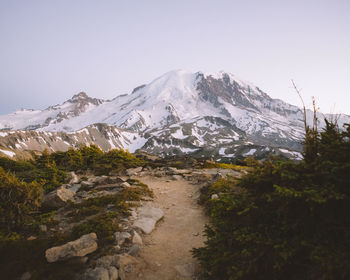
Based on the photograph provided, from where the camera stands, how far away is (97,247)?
6555 millimetres

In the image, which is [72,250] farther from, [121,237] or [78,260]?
[121,237]

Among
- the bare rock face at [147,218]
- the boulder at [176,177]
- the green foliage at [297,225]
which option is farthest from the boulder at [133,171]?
the green foliage at [297,225]

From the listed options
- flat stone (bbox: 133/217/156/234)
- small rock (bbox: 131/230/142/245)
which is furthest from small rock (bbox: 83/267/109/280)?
flat stone (bbox: 133/217/156/234)

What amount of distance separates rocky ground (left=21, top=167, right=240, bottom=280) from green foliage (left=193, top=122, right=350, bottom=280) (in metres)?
1.99

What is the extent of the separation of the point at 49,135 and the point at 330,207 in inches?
7438

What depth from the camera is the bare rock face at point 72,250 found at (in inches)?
221

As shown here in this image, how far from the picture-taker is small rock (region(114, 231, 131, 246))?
693 cm

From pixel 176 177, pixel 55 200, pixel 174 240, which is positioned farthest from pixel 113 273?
pixel 176 177

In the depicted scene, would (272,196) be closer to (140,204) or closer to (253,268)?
(253,268)

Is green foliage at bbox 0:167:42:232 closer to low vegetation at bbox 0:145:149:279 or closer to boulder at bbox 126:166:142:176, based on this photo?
low vegetation at bbox 0:145:149:279

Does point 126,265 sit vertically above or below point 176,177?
above

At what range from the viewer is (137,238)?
7.30 m

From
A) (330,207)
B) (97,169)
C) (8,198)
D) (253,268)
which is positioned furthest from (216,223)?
(97,169)

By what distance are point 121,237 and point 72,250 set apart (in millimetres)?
1684
